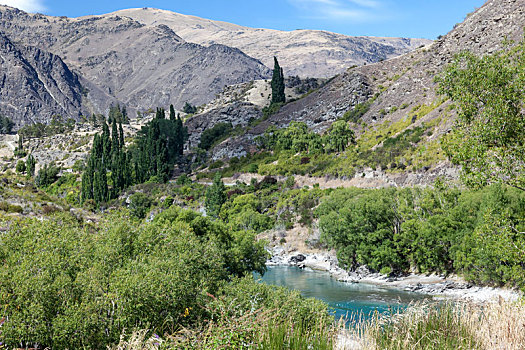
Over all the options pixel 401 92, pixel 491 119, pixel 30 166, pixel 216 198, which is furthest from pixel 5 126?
pixel 491 119


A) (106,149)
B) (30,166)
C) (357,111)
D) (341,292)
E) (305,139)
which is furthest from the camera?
(30,166)

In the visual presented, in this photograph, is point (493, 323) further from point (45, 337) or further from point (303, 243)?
point (303, 243)

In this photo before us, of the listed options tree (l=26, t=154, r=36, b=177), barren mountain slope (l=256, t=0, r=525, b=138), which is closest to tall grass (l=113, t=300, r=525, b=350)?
barren mountain slope (l=256, t=0, r=525, b=138)

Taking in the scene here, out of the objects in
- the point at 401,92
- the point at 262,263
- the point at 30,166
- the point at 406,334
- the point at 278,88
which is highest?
the point at 278,88

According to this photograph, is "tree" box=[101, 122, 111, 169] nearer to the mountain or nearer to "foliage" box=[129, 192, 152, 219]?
"foliage" box=[129, 192, 152, 219]

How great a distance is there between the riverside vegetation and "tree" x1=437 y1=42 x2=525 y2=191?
0.05 metres

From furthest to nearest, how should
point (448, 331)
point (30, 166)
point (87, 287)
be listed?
point (30, 166), point (87, 287), point (448, 331)

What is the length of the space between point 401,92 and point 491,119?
89985 mm

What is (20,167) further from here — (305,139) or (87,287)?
(87,287)

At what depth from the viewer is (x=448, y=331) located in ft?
27.8

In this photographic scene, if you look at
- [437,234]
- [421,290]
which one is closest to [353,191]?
[437,234]

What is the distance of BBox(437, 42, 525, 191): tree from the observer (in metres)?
14.7

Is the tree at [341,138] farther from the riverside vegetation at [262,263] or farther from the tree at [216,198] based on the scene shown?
the riverside vegetation at [262,263]

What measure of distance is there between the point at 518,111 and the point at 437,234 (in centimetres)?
3284
